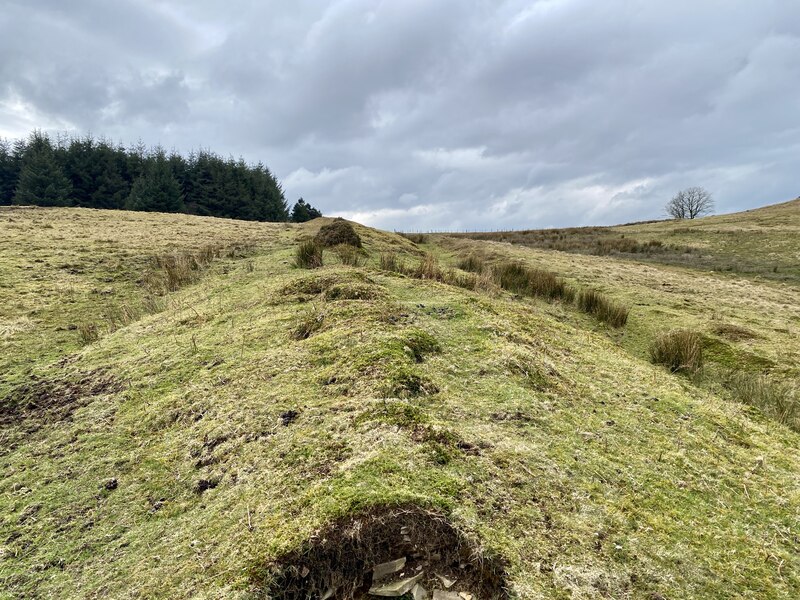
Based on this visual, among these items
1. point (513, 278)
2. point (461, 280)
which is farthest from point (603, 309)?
point (461, 280)

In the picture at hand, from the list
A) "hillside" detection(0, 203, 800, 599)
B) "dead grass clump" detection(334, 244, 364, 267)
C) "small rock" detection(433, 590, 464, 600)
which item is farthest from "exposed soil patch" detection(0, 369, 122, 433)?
"dead grass clump" detection(334, 244, 364, 267)

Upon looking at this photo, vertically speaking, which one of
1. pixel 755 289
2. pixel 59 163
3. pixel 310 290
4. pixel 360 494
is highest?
pixel 59 163

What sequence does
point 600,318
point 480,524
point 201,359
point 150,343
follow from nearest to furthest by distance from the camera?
point 480,524 → point 201,359 → point 150,343 → point 600,318

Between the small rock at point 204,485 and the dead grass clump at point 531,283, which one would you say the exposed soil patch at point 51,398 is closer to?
the small rock at point 204,485

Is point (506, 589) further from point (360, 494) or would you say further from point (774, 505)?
point (774, 505)

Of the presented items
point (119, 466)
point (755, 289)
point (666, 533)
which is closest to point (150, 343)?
point (119, 466)

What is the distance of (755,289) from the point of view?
16.7 meters

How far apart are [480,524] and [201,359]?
4.56 meters

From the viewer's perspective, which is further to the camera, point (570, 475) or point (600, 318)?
point (600, 318)

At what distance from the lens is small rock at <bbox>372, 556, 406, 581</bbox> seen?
→ 8.12ft

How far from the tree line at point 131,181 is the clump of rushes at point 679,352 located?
53.5 m

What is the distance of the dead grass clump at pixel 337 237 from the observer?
1502 centimetres

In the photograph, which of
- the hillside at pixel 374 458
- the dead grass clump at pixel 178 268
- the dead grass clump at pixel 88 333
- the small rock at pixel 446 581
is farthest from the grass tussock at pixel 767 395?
the dead grass clump at pixel 178 268

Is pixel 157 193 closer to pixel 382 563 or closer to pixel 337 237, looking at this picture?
pixel 337 237
